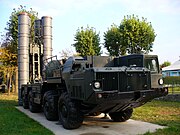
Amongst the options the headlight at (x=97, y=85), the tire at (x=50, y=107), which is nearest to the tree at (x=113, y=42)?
the tire at (x=50, y=107)

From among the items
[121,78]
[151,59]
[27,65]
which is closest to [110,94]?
[121,78]

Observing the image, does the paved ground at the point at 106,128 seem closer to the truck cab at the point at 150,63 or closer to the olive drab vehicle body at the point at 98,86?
the olive drab vehicle body at the point at 98,86

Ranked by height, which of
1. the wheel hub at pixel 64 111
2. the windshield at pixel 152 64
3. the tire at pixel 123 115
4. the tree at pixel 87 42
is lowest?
the tire at pixel 123 115

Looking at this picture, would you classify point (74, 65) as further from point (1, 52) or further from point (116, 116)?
point (1, 52)

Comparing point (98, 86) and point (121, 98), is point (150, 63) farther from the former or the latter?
point (98, 86)

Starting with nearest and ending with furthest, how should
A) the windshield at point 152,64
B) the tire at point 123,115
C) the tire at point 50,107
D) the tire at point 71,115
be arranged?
the tire at point 71,115 < the windshield at point 152,64 < the tire at point 123,115 < the tire at point 50,107

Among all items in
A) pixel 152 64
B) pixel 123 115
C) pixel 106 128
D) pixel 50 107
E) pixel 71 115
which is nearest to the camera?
pixel 71 115

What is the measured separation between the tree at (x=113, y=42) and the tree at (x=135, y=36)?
0.11 m

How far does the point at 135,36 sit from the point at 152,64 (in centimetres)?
1949

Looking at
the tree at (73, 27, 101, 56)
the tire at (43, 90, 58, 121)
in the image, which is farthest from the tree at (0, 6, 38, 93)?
the tire at (43, 90, 58, 121)

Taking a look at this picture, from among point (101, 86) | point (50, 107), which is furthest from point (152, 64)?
point (50, 107)

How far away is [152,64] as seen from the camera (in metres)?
8.52

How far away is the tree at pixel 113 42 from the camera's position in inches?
1136

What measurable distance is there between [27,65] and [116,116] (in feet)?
24.8
